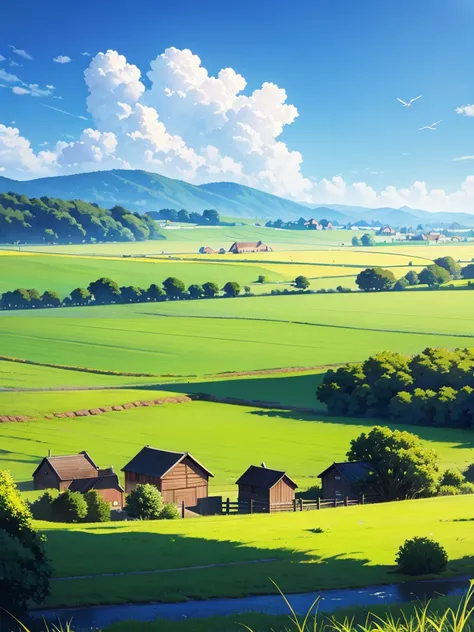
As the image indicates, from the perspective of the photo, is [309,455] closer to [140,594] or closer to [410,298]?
[140,594]

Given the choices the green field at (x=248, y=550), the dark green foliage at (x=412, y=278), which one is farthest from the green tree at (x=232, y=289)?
the green field at (x=248, y=550)

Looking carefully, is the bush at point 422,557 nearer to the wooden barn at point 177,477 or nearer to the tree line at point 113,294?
the wooden barn at point 177,477

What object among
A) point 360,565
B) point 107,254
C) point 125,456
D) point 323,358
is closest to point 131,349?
point 323,358

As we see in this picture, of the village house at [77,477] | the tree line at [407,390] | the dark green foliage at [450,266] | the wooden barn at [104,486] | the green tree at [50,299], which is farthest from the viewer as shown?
the dark green foliage at [450,266]

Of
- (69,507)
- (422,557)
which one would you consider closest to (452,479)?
(69,507)

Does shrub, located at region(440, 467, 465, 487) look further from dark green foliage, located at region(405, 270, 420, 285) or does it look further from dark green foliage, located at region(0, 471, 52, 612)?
dark green foliage, located at region(405, 270, 420, 285)

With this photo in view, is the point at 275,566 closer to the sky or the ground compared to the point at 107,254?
closer to the ground

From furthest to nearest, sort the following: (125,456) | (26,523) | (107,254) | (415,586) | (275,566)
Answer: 1. (107,254)
2. (125,456)
3. (275,566)
4. (415,586)
5. (26,523)
